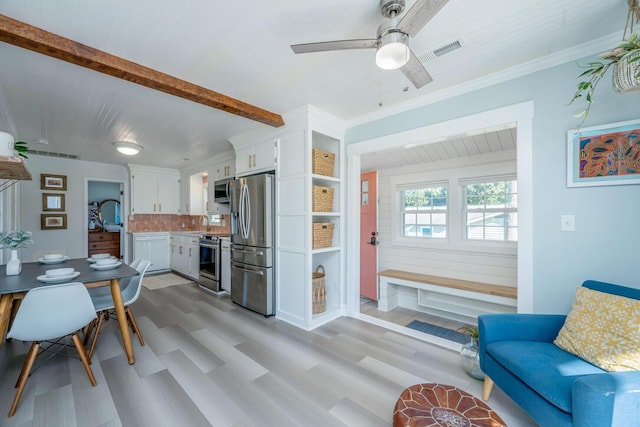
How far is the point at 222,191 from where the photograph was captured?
4.90m

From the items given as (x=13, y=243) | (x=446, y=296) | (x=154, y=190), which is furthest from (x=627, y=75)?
(x=154, y=190)

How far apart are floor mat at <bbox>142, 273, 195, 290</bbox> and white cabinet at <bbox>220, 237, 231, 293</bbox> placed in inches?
46.1

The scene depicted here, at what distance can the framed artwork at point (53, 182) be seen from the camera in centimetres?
510

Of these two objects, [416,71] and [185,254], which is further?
[185,254]

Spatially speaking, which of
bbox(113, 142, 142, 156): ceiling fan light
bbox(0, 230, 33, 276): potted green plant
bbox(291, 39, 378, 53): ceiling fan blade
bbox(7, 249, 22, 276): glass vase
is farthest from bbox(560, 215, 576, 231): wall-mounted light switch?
bbox(113, 142, 142, 156): ceiling fan light

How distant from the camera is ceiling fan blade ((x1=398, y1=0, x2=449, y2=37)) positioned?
1.23 metres

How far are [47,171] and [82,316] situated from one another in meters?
4.84

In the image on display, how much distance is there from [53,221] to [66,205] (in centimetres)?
36

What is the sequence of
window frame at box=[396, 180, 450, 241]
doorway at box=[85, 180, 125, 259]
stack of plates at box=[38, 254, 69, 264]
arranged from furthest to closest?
doorway at box=[85, 180, 125, 259]
window frame at box=[396, 180, 450, 241]
stack of plates at box=[38, 254, 69, 264]

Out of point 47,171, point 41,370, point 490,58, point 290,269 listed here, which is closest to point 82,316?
point 41,370

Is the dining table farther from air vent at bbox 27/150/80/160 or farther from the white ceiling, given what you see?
air vent at bbox 27/150/80/160

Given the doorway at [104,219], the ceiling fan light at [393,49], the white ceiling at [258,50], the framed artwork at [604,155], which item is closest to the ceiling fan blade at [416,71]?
the ceiling fan light at [393,49]

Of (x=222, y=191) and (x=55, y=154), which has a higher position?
(x=55, y=154)

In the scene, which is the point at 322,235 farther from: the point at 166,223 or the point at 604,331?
the point at 166,223
